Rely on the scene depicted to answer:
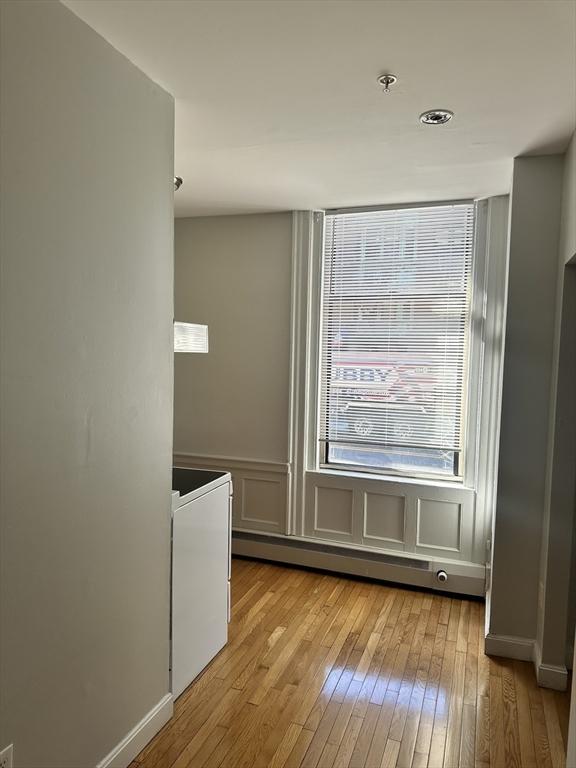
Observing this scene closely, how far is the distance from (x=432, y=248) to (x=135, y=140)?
88.9 inches

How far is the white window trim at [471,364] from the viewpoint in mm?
3416

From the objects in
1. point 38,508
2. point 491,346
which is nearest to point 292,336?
point 491,346

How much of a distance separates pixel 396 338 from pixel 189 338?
5.62ft

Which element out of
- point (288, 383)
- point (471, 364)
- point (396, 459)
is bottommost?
point (396, 459)

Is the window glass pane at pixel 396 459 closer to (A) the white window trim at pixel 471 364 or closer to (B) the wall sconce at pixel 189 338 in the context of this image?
(A) the white window trim at pixel 471 364

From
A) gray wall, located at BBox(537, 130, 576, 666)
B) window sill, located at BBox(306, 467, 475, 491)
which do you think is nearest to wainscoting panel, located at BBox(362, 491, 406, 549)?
window sill, located at BBox(306, 467, 475, 491)

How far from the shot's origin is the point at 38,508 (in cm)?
159

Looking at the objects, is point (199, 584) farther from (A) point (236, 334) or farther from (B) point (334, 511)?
(A) point (236, 334)

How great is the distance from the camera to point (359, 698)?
2.46 meters

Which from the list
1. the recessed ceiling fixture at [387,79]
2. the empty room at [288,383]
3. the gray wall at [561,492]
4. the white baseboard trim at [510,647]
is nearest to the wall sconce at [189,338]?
the empty room at [288,383]

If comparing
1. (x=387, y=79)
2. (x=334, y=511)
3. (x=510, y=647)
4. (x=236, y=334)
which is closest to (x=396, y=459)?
(x=334, y=511)

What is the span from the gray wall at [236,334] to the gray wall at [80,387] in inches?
70.5

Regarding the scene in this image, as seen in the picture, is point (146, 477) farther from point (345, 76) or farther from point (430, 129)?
point (430, 129)

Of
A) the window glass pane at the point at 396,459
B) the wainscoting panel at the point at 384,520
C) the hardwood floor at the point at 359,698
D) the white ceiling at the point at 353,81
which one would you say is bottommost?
the hardwood floor at the point at 359,698
